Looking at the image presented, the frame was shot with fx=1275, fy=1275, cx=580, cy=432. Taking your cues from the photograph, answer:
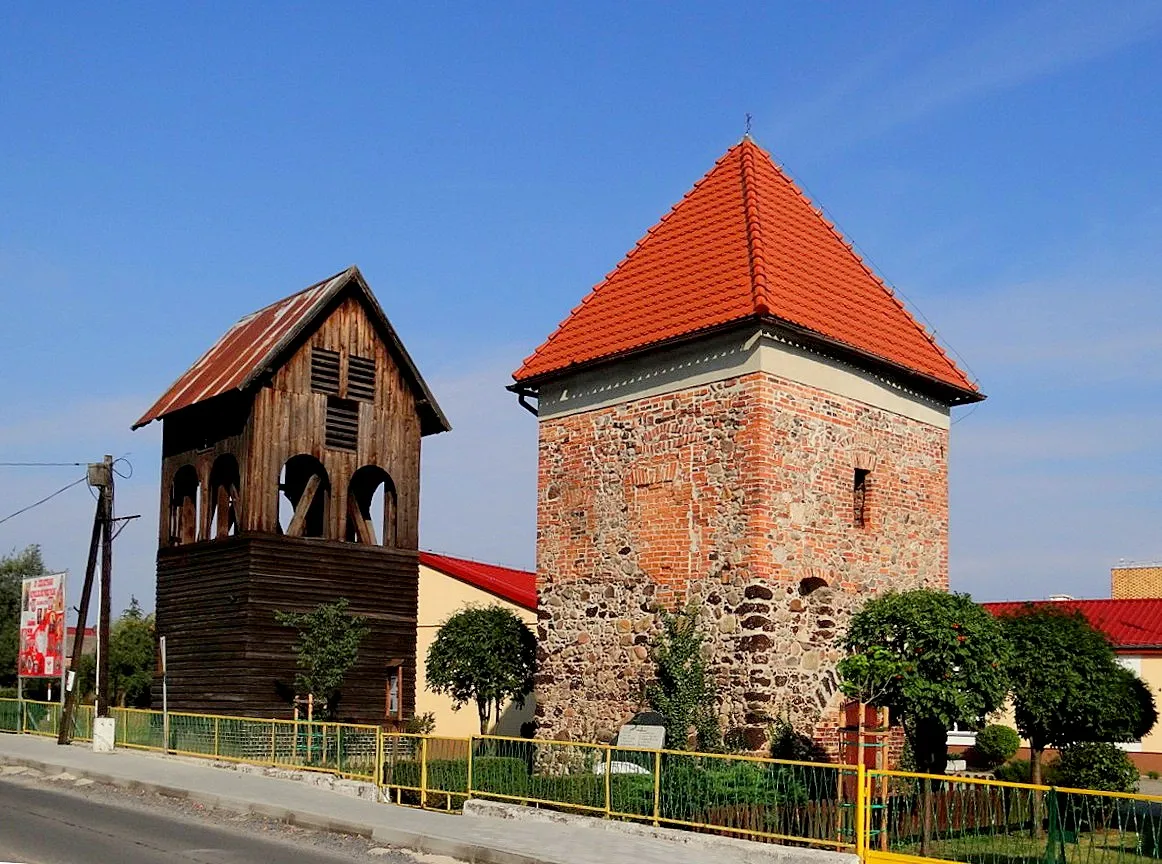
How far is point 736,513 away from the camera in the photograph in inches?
761

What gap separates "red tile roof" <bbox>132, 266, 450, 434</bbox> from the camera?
2864cm

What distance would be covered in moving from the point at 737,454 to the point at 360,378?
44.7 ft

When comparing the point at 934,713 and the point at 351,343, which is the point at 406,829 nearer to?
the point at 934,713

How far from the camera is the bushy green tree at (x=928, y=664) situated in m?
16.7

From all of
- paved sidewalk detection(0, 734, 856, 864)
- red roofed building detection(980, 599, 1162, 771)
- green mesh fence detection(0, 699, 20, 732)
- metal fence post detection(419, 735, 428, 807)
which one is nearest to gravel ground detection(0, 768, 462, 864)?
paved sidewalk detection(0, 734, 856, 864)

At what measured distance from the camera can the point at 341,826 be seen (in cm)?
1538

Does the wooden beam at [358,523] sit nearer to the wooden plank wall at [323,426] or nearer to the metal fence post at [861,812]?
the wooden plank wall at [323,426]

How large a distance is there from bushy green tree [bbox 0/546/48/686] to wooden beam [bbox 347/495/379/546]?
1224 inches

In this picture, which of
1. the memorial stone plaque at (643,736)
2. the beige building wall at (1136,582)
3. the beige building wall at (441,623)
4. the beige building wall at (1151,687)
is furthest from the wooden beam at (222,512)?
the beige building wall at (1136,582)

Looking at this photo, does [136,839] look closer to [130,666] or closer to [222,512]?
[222,512]

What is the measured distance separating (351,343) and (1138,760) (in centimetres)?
2411

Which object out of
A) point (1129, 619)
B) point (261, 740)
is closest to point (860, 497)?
point (261, 740)

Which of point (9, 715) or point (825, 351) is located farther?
point (9, 715)

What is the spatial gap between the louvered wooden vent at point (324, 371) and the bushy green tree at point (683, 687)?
41.8 ft
